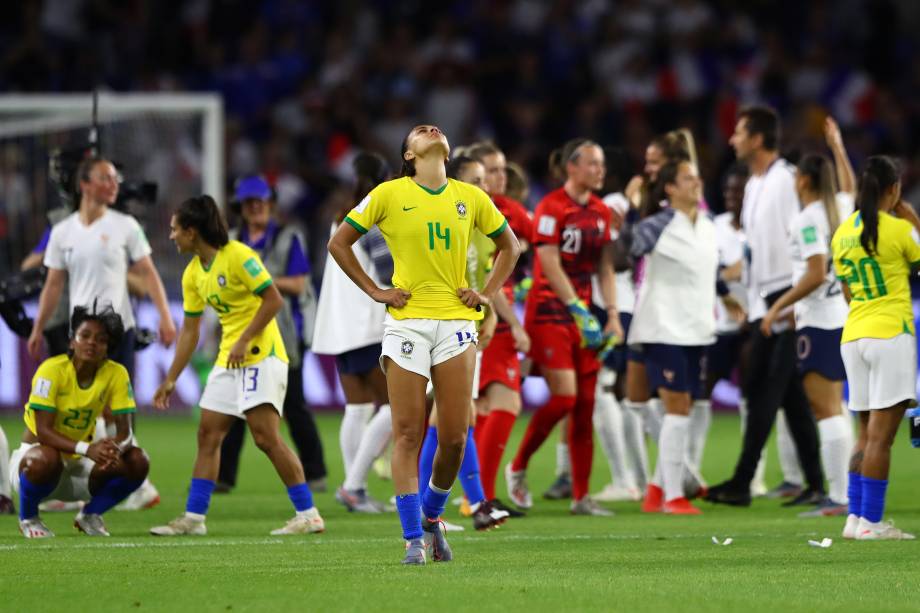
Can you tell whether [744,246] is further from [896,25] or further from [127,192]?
[896,25]

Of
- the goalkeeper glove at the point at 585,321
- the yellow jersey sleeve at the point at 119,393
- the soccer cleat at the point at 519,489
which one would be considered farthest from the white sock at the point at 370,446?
the yellow jersey sleeve at the point at 119,393

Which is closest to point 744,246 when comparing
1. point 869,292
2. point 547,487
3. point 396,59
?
point 547,487

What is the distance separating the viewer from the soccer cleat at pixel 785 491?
42.5 feet

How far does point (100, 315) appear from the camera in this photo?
9.98 metres

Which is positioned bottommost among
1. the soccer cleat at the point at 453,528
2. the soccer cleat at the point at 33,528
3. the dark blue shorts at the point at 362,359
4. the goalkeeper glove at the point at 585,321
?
the soccer cleat at the point at 453,528

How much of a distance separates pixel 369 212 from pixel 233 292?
1820mm

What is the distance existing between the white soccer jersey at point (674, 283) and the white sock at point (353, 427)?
1931 millimetres

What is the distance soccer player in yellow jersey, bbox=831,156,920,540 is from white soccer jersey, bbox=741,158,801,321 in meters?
2.64

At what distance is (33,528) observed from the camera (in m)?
9.82

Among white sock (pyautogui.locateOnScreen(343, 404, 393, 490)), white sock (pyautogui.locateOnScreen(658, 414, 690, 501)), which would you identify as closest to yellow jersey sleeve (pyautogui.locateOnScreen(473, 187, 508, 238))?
white sock (pyautogui.locateOnScreen(343, 404, 393, 490))

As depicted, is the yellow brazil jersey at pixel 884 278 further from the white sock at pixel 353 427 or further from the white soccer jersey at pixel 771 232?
the white sock at pixel 353 427

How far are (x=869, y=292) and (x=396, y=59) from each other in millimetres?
15914

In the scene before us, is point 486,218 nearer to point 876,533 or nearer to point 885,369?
point 885,369

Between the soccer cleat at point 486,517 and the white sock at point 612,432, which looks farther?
the white sock at point 612,432
